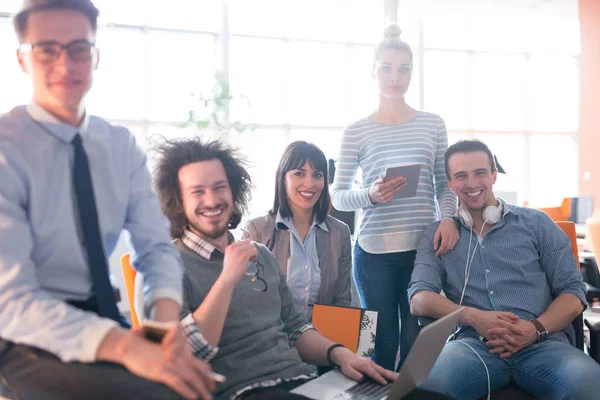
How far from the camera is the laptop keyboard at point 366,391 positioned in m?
1.61

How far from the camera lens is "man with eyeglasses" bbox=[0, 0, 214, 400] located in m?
1.03

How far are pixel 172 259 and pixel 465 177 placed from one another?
1.51 metres

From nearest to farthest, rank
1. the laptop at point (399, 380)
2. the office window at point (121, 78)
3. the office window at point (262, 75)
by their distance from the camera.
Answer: the laptop at point (399, 380)
the office window at point (121, 78)
the office window at point (262, 75)

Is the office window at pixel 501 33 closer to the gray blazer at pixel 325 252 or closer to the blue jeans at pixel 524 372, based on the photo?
the gray blazer at pixel 325 252

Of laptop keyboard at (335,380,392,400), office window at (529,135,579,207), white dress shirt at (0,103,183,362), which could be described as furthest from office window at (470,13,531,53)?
white dress shirt at (0,103,183,362)

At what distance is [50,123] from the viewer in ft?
3.83

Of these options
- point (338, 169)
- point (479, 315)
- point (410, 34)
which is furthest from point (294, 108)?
point (479, 315)

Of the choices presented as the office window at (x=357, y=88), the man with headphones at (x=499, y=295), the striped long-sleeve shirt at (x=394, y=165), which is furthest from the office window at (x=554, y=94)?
the man with headphones at (x=499, y=295)

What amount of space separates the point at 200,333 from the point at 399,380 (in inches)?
20.7

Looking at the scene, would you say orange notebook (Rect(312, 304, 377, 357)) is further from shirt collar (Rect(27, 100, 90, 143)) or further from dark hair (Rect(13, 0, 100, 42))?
dark hair (Rect(13, 0, 100, 42))

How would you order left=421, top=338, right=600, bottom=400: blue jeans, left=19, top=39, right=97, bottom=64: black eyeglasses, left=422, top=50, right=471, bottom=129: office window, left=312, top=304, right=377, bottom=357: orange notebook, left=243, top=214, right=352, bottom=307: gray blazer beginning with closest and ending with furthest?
left=19, top=39, right=97, bottom=64: black eyeglasses < left=421, top=338, right=600, bottom=400: blue jeans < left=312, top=304, right=377, bottom=357: orange notebook < left=243, top=214, right=352, bottom=307: gray blazer < left=422, top=50, right=471, bottom=129: office window

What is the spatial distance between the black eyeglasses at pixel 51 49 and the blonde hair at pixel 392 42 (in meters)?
1.69

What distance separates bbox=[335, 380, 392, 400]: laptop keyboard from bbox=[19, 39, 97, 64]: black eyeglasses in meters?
1.10

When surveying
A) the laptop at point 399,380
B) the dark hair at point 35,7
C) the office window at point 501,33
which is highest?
the office window at point 501,33
